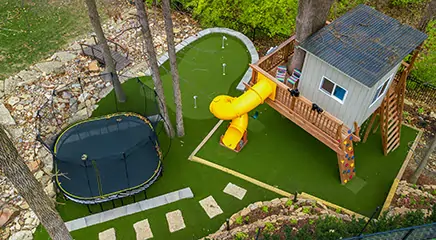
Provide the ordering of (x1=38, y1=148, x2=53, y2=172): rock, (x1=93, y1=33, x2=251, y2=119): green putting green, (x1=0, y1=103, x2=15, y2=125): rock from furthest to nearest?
(x1=93, y1=33, x2=251, y2=119): green putting green, (x1=0, y1=103, x2=15, y2=125): rock, (x1=38, y1=148, x2=53, y2=172): rock

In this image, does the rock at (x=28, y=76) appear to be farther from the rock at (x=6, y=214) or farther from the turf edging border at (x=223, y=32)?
the rock at (x=6, y=214)

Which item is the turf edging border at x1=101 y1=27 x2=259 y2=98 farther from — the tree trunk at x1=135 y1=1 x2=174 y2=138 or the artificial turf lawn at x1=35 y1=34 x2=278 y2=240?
the tree trunk at x1=135 y1=1 x2=174 y2=138

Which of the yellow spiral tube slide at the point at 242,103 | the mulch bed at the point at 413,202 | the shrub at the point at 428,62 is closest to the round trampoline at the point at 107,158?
the yellow spiral tube slide at the point at 242,103

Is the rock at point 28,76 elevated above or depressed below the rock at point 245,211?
above

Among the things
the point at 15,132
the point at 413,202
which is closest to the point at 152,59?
the point at 15,132

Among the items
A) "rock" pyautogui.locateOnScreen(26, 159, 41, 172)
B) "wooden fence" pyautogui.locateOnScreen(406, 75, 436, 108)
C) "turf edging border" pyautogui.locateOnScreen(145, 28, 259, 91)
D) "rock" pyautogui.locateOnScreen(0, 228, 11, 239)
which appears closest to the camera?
"rock" pyautogui.locateOnScreen(0, 228, 11, 239)

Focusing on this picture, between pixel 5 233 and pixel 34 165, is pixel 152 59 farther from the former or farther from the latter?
pixel 5 233

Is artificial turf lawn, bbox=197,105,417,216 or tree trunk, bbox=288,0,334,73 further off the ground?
tree trunk, bbox=288,0,334,73

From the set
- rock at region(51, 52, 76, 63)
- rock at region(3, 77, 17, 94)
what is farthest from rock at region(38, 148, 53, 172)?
rock at region(51, 52, 76, 63)
